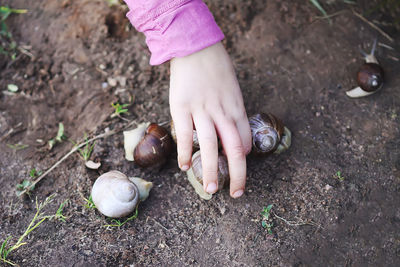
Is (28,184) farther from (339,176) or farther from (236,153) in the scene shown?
(339,176)

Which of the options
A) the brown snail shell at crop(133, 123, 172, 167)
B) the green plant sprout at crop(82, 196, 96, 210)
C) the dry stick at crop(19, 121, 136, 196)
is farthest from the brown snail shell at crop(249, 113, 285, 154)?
the green plant sprout at crop(82, 196, 96, 210)

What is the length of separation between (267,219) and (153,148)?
Answer: 2.28ft

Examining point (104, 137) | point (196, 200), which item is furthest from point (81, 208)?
point (196, 200)

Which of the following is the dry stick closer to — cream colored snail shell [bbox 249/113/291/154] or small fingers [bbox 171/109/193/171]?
small fingers [bbox 171/109/193/171]

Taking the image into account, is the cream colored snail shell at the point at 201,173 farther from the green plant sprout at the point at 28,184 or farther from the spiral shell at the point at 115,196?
the green plant sprout at the point at 28,184

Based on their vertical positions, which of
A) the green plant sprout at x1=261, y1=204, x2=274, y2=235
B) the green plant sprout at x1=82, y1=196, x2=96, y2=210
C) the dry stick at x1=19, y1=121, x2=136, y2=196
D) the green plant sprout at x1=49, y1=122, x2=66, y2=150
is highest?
the green plant sprout at x1=49, y1=122, x2=66, y2=150

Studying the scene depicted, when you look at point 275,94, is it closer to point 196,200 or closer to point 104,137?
point 196,200

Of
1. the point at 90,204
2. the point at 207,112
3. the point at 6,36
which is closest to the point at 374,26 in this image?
the point at 207,112

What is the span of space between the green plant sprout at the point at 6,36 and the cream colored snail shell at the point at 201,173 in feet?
5.49

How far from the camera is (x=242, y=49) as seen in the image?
2.45m

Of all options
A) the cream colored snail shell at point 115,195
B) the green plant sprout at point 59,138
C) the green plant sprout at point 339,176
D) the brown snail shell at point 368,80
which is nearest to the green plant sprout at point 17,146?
the green plant sprout at point 59,138

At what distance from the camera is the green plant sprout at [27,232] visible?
172cm

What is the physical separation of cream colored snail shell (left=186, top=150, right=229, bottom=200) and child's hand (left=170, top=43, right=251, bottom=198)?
11 cm

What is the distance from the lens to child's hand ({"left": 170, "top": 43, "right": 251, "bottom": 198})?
1.63 metres
